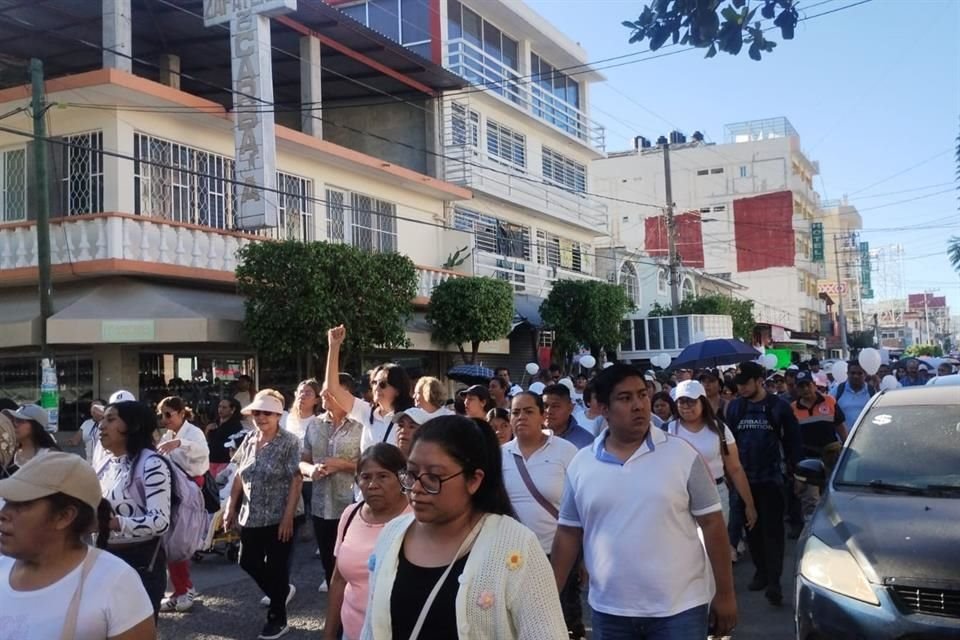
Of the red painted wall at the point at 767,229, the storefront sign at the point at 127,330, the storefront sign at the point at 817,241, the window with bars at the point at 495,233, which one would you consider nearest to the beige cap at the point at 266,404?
the storefront sign at the point at 127,330

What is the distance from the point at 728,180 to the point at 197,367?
48.7 meters

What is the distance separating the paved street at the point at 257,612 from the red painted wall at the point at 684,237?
4191cm

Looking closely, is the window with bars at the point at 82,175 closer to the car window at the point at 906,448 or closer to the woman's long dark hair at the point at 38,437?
the woman's long dark hair at the point at 38,437

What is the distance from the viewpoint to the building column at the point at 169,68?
67.7 ft

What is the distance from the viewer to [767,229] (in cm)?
5191

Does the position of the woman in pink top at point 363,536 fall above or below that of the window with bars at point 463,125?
below

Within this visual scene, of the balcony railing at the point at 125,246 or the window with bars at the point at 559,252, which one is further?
the window with bars at the point at 559,252

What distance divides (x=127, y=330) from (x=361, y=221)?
25.7ft

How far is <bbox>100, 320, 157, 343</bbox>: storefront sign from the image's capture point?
14672 mm

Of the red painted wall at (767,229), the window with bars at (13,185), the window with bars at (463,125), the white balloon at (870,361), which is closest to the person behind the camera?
the white balloon at (870,361)

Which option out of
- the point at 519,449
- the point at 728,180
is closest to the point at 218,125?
the point at 519,449

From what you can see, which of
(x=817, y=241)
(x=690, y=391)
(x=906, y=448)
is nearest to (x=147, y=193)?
(x=690, y=391)

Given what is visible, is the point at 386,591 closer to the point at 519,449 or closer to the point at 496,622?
the point at 496,622

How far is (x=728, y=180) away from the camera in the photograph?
59.9m
